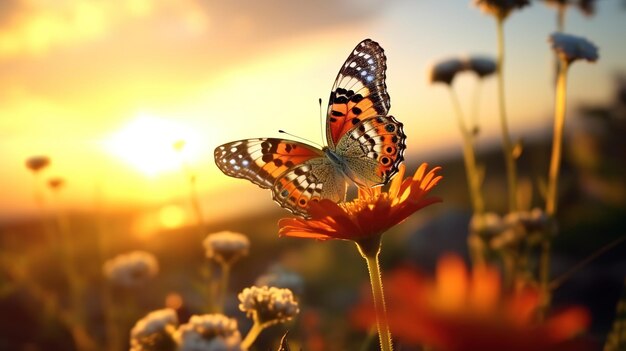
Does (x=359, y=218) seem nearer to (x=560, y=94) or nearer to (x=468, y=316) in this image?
(x=468, y=316)

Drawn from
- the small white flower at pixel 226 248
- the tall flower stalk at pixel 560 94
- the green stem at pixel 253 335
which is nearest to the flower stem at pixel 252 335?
the green stem at pixel 253 335

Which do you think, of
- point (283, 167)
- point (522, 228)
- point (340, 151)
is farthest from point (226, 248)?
point (522, 228)

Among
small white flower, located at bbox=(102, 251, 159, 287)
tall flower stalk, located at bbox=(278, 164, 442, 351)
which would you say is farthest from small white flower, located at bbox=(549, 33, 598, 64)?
small white flower, located at bbox=(102, 251, 159, 287)

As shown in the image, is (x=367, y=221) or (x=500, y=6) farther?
(x=500, y=6)

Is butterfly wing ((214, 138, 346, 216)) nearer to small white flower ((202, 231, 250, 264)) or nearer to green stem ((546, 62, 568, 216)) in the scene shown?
small white flower ((202, 231, 250, 264))

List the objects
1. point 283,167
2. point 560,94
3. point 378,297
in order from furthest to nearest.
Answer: point 560,94 → point 283,167 → point 378,297

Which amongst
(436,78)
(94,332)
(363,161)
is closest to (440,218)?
(94,332)

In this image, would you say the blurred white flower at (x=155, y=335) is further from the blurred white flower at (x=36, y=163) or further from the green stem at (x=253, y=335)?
the blurred white flower at (x=36, y=163)

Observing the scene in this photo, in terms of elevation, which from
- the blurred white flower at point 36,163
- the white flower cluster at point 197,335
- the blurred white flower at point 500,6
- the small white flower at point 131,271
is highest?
the blurred white flower at point 500,6
